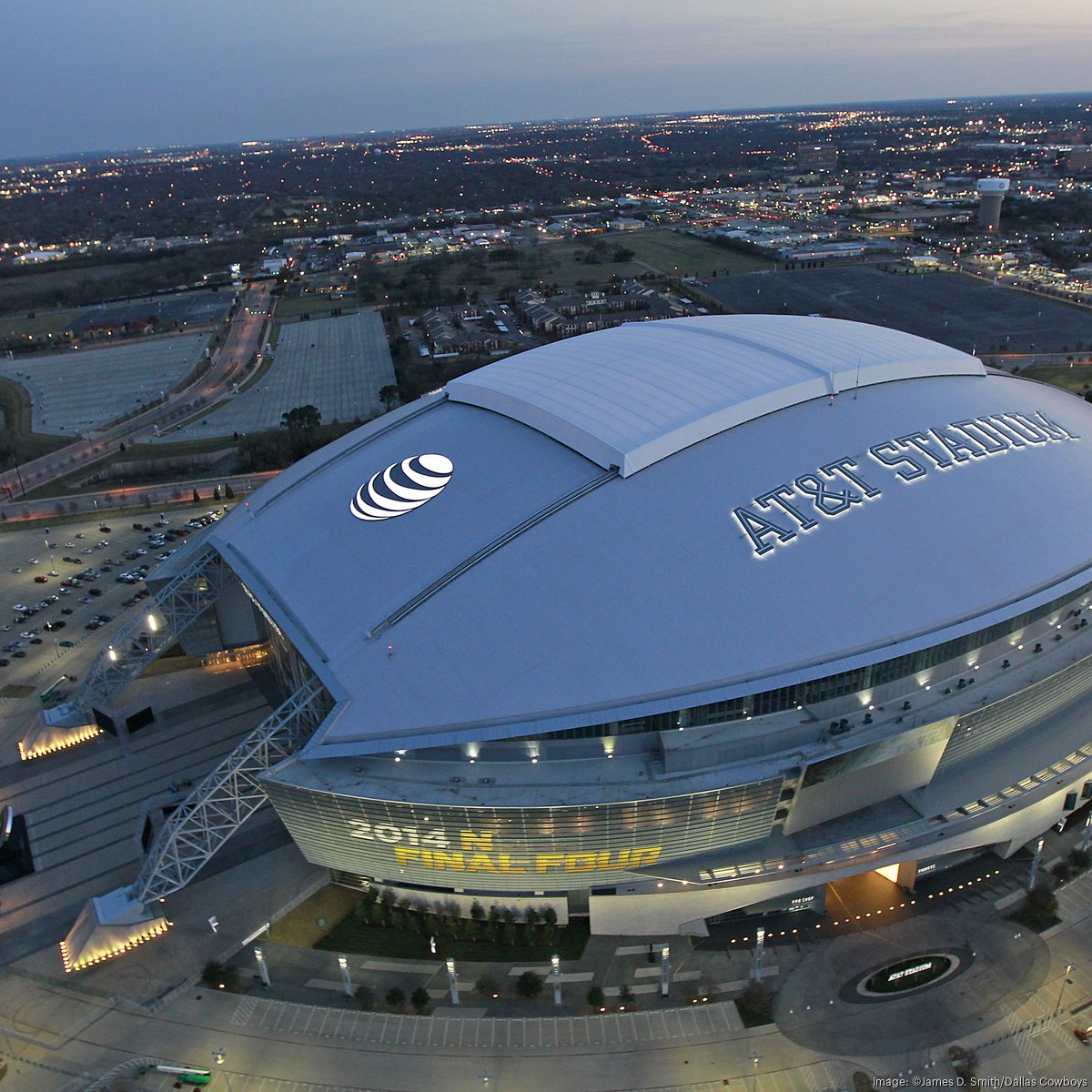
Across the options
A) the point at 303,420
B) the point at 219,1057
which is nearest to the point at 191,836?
the point at 219,1057

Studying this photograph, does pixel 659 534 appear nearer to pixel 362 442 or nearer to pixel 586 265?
pixel 362 442

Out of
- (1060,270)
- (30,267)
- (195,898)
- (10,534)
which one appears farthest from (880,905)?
(30,267)

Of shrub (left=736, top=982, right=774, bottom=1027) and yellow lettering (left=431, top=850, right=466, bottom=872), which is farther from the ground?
yellow lettering (left=431, top=850, right=466, bottom=872)

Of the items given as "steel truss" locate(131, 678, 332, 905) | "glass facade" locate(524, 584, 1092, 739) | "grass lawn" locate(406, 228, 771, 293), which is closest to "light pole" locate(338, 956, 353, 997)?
"steel truss" locate(131, 678, 332, 905)

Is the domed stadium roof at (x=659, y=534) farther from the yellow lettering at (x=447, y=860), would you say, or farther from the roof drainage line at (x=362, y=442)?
the yellow lettering at (x=447, y=860)

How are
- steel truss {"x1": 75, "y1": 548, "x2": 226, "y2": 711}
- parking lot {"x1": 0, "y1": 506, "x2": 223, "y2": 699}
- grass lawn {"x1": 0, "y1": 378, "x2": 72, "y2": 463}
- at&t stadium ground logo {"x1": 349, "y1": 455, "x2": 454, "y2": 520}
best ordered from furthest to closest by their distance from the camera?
1. grass lawn {"x1": 0, "y1": 378, "x2": 72, "y2": 463}
2. parking lot {"x1": 0, "y1": 506, "x2": 223, "y2": 699}
3. steel truss {"x1": 75, "y1": 548, "x2": 226, "y2": 711}
4. at&t stadium ground logo {"x1": 349, "y1": 455, "x2": 454, "y2": 520}

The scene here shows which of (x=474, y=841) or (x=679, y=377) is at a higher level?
(x=679, y=377)

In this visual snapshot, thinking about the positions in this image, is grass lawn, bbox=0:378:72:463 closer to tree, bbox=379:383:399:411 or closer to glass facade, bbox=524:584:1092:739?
tree, bbox=379:383:399:411
